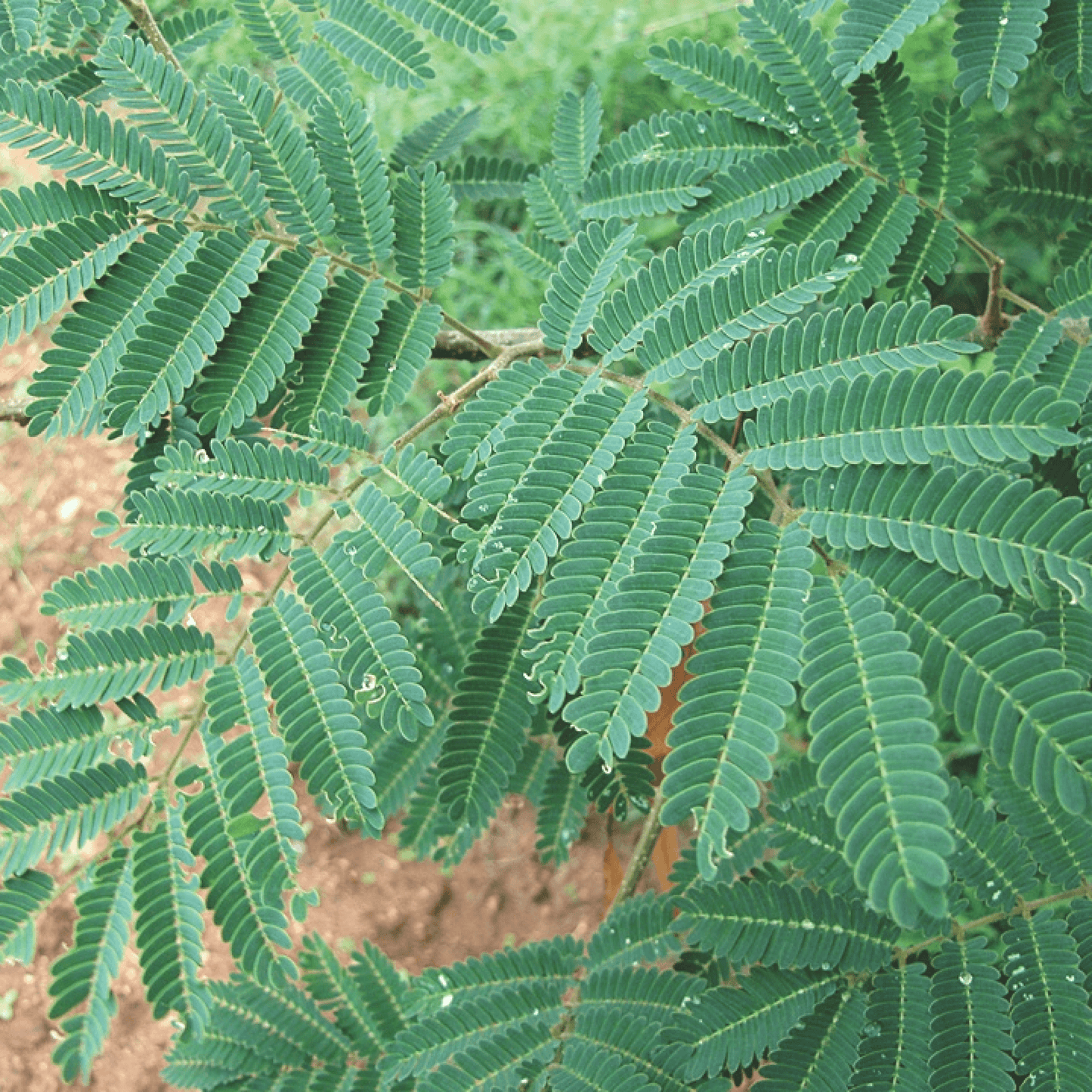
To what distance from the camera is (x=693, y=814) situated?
2.96ft

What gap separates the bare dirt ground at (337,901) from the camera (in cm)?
266

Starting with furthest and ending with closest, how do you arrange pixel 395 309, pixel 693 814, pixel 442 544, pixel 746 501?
pixel 442 544 < pixel 395 309 < pixel 746 501 < pixel 693 814

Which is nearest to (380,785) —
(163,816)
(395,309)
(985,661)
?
(163,816)

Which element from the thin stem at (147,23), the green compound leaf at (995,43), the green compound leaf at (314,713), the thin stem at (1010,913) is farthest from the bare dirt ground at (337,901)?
the green compound leaf at (995,43)

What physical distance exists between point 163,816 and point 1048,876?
1108mm

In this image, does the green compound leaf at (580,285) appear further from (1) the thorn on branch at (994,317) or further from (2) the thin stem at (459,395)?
(1) the thorn on branch at (994,317)

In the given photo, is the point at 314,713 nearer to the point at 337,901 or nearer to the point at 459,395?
the point at 459,395

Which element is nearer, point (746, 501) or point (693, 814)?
point (693, 814)

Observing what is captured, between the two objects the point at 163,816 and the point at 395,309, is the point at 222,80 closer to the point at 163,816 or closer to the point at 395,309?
the point at 395,309

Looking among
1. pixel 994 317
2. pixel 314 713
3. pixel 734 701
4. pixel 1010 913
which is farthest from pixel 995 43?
pixel 314 713

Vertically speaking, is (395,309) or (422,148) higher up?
(422,148)

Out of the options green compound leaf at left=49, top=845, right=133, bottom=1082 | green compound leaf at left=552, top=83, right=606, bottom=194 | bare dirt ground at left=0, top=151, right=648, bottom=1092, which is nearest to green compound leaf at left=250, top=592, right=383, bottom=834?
green compound leaf at left=49, top=845, right=133, bottom=1082

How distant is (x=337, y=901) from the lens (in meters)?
2.87

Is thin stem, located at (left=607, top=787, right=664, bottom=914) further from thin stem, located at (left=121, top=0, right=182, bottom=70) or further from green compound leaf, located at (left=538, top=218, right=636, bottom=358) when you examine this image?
thin stem, located at (left=121, top=0, right=182, bottom=70)
